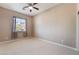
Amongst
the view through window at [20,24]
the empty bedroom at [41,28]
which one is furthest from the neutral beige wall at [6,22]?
the view through window at [20,24]

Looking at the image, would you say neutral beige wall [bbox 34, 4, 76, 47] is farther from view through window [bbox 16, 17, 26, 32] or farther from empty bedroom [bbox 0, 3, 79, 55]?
view through window [bbox 16, 17, 26, 32]

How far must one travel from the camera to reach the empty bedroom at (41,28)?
1.72 meters

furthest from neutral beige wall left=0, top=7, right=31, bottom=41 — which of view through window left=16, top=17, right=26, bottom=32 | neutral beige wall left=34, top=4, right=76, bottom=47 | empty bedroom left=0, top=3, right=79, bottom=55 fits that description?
neutral beige wall left=34, top=4, right=76, bottom=47

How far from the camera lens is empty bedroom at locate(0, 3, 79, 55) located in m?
1.72

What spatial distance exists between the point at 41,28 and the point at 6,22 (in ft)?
2.66

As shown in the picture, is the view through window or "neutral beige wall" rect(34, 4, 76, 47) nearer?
the view through window

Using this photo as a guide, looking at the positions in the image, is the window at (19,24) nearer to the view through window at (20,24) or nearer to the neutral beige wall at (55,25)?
the view through window at (20,24)

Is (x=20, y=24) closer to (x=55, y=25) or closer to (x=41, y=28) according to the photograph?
(x=41, y=28)

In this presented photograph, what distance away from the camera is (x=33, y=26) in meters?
1.91

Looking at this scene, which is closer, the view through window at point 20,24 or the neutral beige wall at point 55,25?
the view through window at point 20,24

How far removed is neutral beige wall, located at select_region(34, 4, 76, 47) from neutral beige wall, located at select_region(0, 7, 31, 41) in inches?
8.0

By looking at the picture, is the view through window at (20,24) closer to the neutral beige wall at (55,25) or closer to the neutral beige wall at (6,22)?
the neutral beige wall at (6,22)

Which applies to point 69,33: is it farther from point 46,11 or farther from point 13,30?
point 13,30

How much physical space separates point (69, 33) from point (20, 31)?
3.79ft
